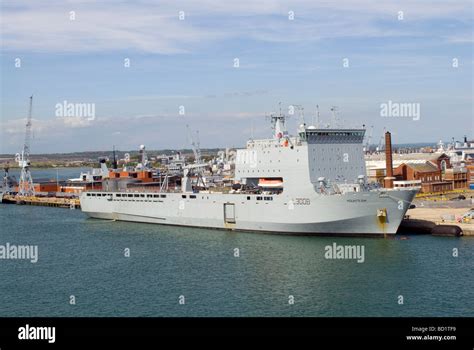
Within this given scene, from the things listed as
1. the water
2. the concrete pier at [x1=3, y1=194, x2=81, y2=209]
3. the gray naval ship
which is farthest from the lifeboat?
the concrete pier at [x1=3, y1=194, x2=81, y2=209]

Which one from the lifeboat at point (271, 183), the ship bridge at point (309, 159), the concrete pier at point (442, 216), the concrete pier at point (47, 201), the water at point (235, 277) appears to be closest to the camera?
the water at point (235, 277)

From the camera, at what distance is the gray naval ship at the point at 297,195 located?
104 ft

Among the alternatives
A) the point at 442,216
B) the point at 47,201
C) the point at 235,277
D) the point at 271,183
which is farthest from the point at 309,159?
the point at 47,201

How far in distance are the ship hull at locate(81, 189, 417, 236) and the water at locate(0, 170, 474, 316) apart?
82 centimetres

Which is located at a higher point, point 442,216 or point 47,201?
point 47,201

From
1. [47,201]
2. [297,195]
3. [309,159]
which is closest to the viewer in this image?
[297,195]

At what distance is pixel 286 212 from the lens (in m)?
33.6

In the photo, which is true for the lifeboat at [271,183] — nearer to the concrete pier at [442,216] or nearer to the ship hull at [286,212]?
the ship hull at [286,212]

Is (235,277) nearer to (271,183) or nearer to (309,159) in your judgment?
(309,159)

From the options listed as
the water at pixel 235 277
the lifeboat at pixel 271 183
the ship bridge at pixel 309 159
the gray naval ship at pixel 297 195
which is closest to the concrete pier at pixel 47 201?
the gray naval ship at pixel 297 195

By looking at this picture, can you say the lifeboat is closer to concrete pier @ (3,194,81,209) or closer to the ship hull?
the ship hull

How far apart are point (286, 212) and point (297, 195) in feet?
3.65
